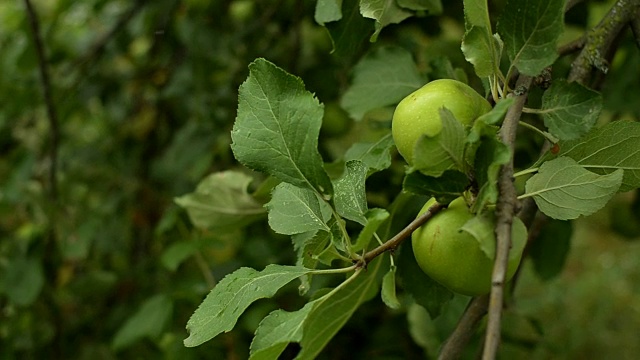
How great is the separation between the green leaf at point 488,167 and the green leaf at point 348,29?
0.31 m

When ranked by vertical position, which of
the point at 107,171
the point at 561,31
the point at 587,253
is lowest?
the point at 587,253

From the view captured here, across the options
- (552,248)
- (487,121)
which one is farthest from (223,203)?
(552,248)

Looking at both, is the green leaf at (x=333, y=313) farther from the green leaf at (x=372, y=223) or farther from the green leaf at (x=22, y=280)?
the green leaf at (x=22, y=280)

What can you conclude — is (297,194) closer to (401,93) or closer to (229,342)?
(401,93)

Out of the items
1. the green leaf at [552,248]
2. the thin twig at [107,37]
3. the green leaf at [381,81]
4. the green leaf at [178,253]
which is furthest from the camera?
the thin twig at [107,37]

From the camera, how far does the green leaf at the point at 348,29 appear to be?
80 cm

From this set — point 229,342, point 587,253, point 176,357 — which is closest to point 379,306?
point 229,342

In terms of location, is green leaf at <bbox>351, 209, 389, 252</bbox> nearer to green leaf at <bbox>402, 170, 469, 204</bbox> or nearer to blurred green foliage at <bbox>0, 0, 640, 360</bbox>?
green leaf at <bbox>402, 170, 469, 204</bbox>

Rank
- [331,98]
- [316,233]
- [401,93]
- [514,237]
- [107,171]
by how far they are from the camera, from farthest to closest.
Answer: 1. [107,171]
2. [331,98]
3. [401,93]
4. [316,233]
5. [514,237]

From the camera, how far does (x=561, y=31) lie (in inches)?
22.6

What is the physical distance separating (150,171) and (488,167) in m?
1.32

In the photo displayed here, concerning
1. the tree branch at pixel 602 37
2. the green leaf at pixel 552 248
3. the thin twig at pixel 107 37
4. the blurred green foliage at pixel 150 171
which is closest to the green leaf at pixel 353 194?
the tree branch at pixel 602 37

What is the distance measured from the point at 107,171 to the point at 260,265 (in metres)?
0.63

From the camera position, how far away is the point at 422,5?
2.65ft
